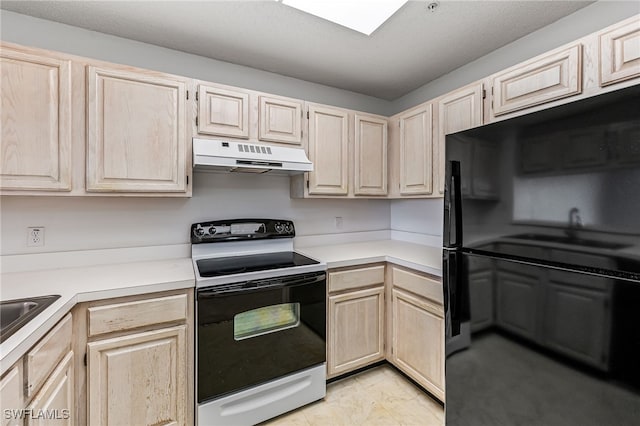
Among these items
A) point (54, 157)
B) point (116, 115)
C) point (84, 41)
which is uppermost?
point (84, 41)

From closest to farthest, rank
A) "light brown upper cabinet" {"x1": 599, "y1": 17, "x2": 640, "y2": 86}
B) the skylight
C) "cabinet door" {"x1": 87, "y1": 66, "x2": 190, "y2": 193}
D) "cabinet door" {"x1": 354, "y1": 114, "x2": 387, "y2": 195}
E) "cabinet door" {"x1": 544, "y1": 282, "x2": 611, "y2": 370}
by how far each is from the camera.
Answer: "cabinet door" {"x1": 544, "y1": 282, "x2": 611, "y2": 370}, "light brown upper cabinet" {"x1": 599, "y1": 17, "x2": 640, "y2": 86}, the skylight, "cabinet door" {"x1": 87, "y1": 66, "x2": 190, "y2": 193}, "cabinet door" {"x1": 354, "y1": 114, "x2": 387, "y2": 195}

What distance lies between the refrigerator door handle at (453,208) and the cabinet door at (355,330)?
87cm

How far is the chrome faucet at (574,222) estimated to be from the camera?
3.28 ft

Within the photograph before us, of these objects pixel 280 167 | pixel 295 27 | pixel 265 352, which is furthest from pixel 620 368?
pixel 295 27

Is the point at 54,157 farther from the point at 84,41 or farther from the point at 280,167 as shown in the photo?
the point at 280,167

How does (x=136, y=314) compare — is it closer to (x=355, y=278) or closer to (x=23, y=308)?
(x=23, y=308)

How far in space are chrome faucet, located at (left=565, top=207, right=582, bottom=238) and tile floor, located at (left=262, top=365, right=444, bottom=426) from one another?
4.59ft

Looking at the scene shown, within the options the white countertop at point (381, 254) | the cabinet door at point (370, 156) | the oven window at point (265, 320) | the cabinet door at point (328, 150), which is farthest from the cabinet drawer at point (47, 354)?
the cabinet door at point (370, 156)

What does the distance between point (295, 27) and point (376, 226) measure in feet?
6.31

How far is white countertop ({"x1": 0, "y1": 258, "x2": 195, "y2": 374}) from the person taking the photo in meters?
1.00

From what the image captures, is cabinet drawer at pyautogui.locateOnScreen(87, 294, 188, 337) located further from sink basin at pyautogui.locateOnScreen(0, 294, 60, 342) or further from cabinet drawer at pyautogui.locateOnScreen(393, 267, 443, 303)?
cabinet drawer at pyautogui.locateOnScreen(393, 267, 443, 303)

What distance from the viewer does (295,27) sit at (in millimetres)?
1833

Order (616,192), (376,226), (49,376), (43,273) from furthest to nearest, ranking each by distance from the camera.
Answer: (376,226) < (43,273) < (49,376) < (616,192)

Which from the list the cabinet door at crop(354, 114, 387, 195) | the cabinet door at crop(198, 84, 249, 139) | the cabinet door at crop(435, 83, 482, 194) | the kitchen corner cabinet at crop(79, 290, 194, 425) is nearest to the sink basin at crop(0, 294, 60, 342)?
the kitchen corner cabinet at crop(79, 290, 194, 425)
